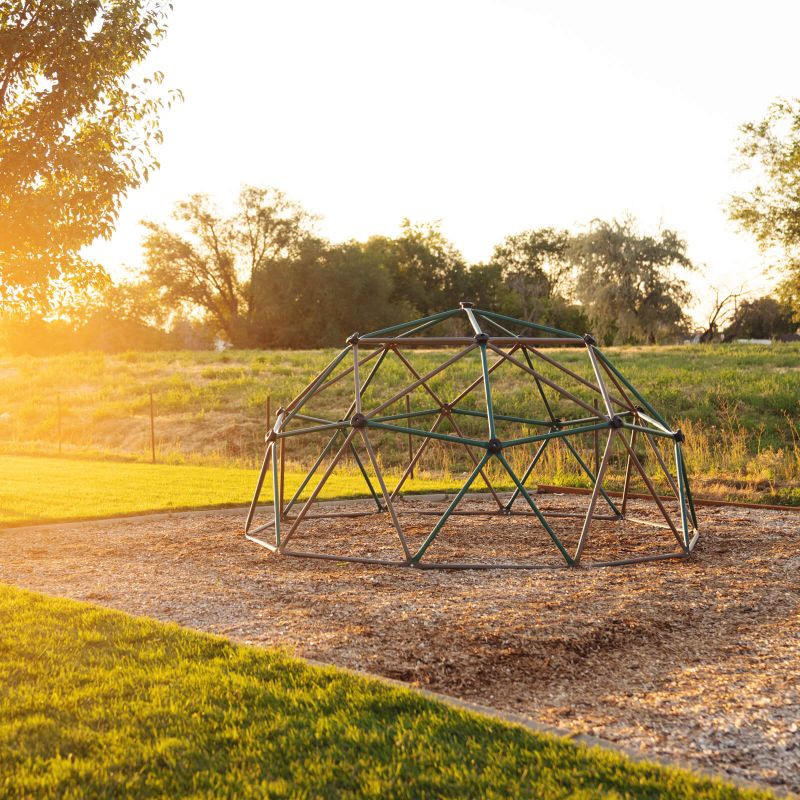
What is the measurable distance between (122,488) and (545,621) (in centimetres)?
934

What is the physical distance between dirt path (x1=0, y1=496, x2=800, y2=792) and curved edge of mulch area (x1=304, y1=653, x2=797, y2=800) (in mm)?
124

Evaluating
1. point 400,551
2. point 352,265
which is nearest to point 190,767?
point 400,551

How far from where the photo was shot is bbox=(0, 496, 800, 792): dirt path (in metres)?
3.85

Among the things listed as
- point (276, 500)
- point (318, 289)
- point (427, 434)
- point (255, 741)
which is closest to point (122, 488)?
point (276, 500)

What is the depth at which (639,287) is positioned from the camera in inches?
1725

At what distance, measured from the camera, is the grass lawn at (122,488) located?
10.8 metres

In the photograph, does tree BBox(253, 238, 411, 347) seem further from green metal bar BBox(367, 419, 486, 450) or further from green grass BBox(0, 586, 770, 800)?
green grass BBox(0, 586, 770, 800)

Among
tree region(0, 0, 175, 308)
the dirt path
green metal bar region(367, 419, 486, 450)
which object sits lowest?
the dirt path

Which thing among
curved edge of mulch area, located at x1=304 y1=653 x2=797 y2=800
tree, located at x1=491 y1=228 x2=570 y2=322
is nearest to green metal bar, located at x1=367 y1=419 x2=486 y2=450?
curved edge of mulch area, located at x1=304 y1=653 x2=797 y2=800

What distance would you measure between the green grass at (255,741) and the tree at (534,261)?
2152 inches

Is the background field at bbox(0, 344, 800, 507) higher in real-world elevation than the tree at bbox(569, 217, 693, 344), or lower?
lower

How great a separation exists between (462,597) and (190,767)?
3.12 m

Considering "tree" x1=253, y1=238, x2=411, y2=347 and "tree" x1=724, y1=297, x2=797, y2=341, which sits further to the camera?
"tree" x1=724, y1=297, x2=797, y2=341

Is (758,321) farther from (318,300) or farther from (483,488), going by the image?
(483,488)
